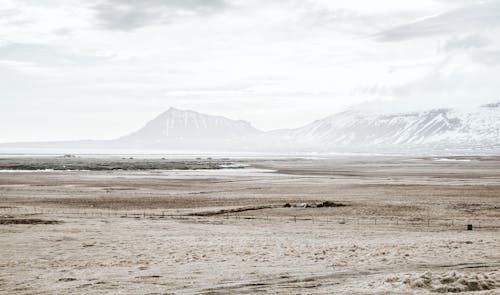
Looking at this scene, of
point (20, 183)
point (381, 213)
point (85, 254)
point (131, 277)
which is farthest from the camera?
point (20, 183)

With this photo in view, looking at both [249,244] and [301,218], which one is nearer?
[249,244]

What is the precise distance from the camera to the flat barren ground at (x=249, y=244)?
51.3 ft

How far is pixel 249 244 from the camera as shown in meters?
22.8

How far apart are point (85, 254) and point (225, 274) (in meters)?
6.66

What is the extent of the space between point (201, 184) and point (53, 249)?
39.0 m

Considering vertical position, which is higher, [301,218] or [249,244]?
[249,244]

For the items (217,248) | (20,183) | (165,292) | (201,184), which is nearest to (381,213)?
(217,248)

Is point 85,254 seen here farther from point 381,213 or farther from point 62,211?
point 381,213

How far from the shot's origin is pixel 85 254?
20.6m

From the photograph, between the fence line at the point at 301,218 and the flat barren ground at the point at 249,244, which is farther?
the fence line at the point at 301,218

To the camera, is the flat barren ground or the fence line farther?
the fence line

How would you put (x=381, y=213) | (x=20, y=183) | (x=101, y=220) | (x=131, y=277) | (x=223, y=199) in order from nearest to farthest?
(x=131, y=277) < (x=101, y=220) < (x=381, y=213) < (x=223, y=199) < (x=20, y=183)

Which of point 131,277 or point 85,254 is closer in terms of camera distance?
point 131,277

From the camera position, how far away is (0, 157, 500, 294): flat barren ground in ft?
51.3
